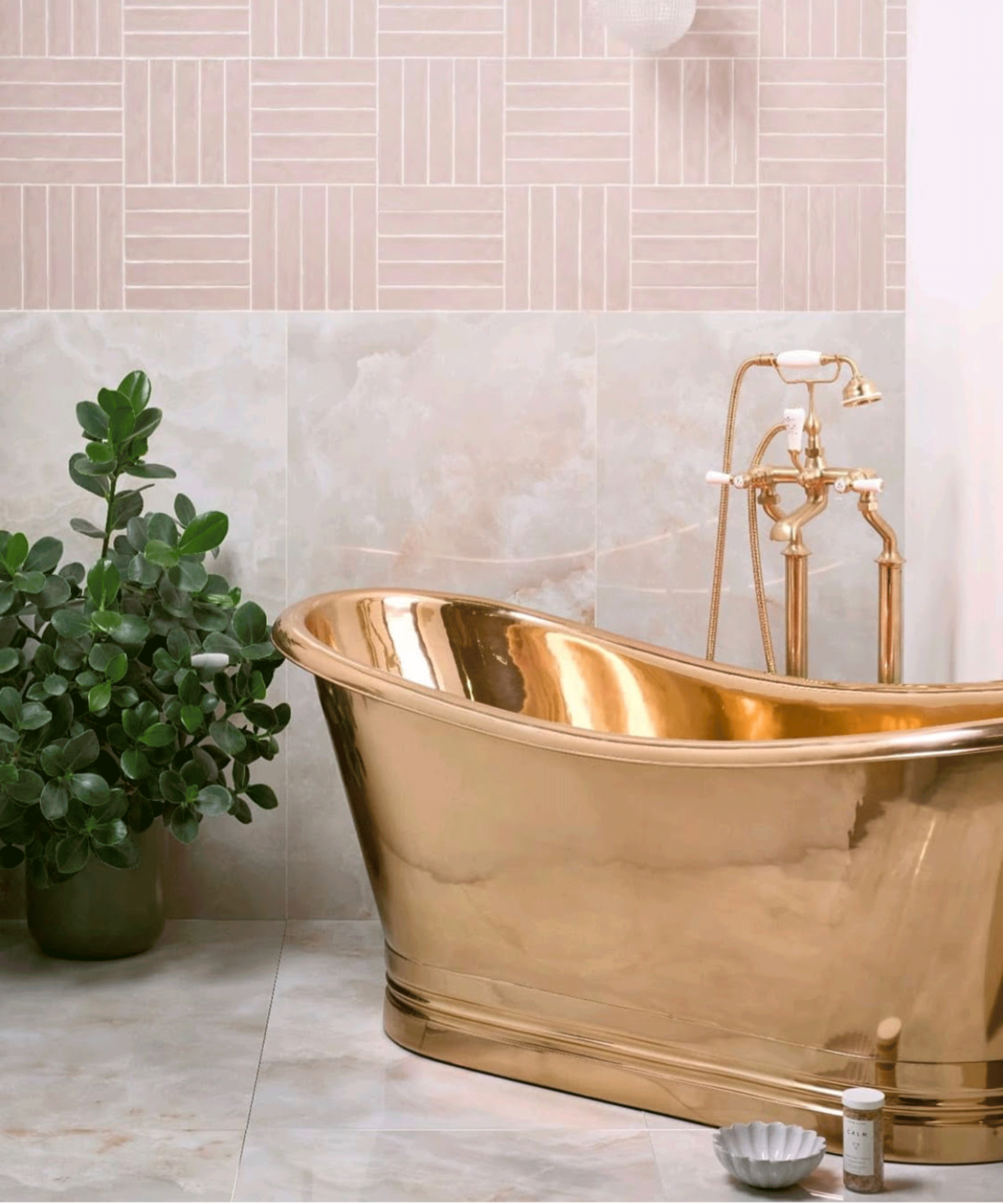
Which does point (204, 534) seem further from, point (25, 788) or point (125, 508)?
point (25, 788)

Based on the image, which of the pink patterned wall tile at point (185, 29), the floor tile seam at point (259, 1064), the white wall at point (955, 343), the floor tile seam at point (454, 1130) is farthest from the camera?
the pink patterned wall tile at point (185, 29)

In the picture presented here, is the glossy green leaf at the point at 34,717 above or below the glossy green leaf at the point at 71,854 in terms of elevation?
above

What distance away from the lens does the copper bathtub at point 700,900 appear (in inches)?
66.7

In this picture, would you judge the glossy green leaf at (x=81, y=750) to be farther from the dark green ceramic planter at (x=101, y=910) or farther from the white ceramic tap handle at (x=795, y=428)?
the white ceramic tap handle at (x=795, y=428)

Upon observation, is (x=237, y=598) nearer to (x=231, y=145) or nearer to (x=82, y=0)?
(x=231, y=145)

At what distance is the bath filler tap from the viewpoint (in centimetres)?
246

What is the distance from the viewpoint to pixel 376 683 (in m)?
2.00

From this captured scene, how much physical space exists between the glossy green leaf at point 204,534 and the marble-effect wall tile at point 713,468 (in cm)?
77

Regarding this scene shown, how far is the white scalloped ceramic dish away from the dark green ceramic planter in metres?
1.26

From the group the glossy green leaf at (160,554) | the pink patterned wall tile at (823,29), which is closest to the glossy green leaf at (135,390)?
the glossy green leaf at (160,554)

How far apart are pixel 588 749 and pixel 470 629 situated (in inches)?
32.6

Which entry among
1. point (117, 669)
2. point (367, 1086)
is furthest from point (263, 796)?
point (367, 1086)

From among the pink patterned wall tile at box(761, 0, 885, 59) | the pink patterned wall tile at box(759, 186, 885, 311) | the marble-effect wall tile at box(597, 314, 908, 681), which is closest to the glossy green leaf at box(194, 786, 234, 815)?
the marble-effect wall tile at box(597, 314, 908, 681)

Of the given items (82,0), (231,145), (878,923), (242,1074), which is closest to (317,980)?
(242,1074)
